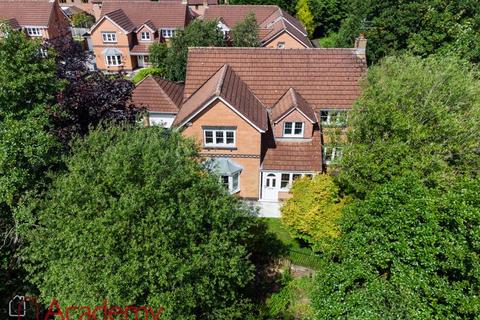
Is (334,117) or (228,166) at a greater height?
(334,117)

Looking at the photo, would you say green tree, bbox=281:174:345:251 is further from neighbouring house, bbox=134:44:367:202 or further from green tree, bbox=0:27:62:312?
green tree, bbox=0:27:62:312

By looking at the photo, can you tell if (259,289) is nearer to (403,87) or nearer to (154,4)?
(403,87)

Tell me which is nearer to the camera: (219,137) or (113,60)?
(219,137)

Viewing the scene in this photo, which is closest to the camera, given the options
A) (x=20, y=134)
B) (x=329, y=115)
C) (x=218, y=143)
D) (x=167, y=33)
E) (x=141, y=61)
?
(x=20, y=134)

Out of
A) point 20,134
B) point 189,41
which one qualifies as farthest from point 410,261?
point 189,41

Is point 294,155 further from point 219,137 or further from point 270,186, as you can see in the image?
point 219,137

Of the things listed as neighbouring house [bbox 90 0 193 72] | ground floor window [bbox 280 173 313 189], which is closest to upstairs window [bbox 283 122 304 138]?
ground floor window [bbox 280 173 313 189]

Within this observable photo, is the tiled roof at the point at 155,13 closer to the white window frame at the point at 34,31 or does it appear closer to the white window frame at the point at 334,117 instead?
the white window frame at the point at 34,31
